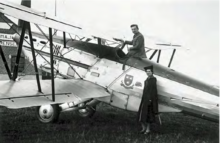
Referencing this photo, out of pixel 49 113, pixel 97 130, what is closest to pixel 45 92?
pixel 49 113

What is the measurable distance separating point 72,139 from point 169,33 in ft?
40.3

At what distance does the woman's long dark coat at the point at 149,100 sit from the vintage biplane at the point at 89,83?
29 centimetres

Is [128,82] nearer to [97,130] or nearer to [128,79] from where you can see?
[128,79]

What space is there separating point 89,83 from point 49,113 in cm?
123

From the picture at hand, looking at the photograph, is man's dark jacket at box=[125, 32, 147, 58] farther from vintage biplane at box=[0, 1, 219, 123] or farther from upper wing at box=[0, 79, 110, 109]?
upper wing at box=[0, 79, 110, 109]

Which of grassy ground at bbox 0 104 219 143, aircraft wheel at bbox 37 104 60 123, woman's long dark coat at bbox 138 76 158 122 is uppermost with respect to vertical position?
woman's long dark coat at bbox 138 76 158 122

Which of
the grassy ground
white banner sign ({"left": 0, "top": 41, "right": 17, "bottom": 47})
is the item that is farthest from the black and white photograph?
white banner sign ({"left": 0, "top": 41, "right": 17, "bottom": 47})

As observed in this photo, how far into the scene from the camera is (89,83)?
309 inches

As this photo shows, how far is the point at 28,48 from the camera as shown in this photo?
9477mm

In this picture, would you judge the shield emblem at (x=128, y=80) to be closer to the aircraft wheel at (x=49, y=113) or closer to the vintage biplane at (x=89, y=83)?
the vintage biplane at (x=89, y=83)

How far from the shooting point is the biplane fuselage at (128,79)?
6648 mm

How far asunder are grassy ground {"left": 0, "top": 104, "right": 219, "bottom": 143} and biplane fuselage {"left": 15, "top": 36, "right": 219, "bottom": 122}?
2.04 feet

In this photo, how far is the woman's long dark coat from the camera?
22.1 ft

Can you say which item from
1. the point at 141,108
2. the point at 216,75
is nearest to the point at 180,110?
the point at 141,108
